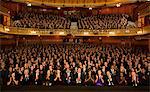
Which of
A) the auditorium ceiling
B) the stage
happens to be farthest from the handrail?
the stage

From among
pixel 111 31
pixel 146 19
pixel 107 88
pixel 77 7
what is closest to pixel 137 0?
pixel 146 19

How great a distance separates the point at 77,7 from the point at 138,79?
44.1 feet

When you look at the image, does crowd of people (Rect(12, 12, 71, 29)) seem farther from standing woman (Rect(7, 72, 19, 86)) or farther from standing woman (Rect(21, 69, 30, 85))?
standing woman (Rect(7, 72, 19, 86))

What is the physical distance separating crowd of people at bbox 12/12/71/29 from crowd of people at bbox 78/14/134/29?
1.30 meters

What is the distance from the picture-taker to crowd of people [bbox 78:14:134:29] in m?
16.6

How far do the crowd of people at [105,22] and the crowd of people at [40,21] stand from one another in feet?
4.25

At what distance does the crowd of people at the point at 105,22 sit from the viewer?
16552 millimetres

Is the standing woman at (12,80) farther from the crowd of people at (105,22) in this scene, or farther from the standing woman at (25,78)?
the crowd of people at (105,22)

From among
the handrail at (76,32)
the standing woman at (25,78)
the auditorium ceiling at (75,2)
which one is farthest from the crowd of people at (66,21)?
the standing woman at (25,78)

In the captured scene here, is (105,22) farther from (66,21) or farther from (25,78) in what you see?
(25,78)

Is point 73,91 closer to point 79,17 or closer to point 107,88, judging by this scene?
point 107,88

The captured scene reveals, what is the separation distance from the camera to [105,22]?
17.1 m

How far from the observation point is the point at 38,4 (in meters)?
17.8

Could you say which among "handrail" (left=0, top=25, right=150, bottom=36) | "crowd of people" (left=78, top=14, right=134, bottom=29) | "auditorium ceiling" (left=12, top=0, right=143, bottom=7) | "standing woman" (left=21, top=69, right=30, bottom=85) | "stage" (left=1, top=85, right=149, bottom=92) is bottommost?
"standing woman" (left=21, top=69, right=30, bottom=85)
